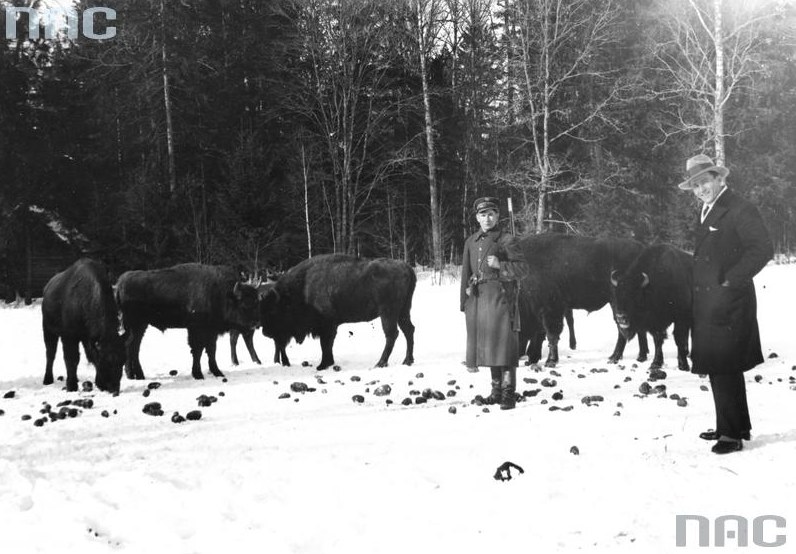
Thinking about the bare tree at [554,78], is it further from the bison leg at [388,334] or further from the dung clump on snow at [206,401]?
the dung clump on snow at [206,401]

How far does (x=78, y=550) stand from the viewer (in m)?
3.48

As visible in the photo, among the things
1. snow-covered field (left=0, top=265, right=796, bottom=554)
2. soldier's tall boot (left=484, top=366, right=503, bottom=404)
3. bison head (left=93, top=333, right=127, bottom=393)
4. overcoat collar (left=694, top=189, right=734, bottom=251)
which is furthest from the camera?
bison head (left=93, top=333, right=127, bottom=393)

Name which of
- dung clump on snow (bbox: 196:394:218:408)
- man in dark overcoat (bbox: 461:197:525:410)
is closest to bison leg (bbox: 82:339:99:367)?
dung clump on snow (bbox: 196:394:218:408)

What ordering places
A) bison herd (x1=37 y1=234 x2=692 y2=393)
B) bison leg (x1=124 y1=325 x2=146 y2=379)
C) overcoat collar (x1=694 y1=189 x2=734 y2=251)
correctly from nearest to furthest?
overcoat collar (x1=694 y1=189 x2=734 y2=251), bison herd (x1=37 y1=234 x2=692 y2=393), bison leg (x1=124 y1=325 x2=146 y2=379)

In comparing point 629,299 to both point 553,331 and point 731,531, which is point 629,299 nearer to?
point 553,331

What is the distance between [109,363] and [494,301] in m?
4.63

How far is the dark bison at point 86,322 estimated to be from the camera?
8148 mm

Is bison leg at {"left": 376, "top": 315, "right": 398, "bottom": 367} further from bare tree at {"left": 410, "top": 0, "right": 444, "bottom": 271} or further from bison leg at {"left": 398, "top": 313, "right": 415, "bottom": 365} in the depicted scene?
bare tree at {"left": 410, "top": 0, "right": 444, "bottom": 271}

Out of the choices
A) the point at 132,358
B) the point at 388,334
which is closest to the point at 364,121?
the point at 388,334

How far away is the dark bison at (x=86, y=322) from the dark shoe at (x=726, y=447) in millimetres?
6370

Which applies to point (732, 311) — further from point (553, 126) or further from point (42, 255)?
point (42, 255)

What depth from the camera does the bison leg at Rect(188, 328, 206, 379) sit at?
9.46 meters

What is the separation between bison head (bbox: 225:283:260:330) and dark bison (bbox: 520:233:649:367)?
4.01 m

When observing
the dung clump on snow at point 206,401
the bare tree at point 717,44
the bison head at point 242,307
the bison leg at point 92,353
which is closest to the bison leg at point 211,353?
the bison head at point 242,307
